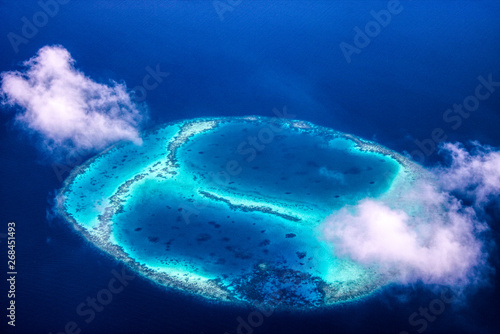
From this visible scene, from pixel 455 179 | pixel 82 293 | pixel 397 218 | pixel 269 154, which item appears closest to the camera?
pixel 82 293

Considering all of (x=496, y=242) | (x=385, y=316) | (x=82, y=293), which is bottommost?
(x=82, y=293)

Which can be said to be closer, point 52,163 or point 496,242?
point 496,242

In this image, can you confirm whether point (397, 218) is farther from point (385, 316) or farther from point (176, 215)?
point (176, 215)

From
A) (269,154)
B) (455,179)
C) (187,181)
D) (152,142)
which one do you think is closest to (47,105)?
(152,142)

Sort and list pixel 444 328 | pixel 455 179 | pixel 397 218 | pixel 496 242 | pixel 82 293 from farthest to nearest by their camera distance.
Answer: pixel 455 179
pixel 397 218
pixel 496 242
pixel 82 293
pixel 444 328

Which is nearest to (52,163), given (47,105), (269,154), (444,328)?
(47,105)

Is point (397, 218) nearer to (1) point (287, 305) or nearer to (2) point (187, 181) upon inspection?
(1) point (287, 305)

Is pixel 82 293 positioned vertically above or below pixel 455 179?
below
